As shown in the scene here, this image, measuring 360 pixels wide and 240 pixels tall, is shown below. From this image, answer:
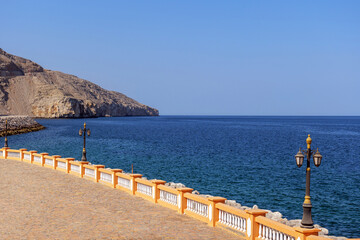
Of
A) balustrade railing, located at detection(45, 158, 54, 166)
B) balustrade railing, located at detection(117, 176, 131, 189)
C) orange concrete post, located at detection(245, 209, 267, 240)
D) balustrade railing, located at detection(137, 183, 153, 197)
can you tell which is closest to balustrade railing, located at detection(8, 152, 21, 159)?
balustrade railing, located at detection(45, 158, 54, 166)

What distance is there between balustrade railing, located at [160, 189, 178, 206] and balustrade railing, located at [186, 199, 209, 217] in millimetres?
1069

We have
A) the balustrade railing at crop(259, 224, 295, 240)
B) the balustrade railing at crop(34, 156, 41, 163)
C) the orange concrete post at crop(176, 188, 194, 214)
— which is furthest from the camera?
the balustrade railing at crop(34, 156, 41, 163)

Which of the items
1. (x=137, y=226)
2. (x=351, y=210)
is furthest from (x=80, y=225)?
(x=351, y=210)

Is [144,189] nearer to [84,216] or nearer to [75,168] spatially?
[84,216]

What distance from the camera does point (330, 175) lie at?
4672cm

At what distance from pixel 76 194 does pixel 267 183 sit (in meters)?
24.1

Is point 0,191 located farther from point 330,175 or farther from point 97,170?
point 330,175

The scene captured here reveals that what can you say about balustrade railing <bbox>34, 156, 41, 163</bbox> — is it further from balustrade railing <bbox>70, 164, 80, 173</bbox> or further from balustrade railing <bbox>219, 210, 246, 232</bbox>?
balustrade railing <bbox>219, 210, 246, 232</bbox>

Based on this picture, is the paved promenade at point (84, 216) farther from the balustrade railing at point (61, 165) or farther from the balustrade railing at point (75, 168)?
the balustrade railing at point (61, 165)

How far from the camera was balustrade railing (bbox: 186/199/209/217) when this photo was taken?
52.6 ft

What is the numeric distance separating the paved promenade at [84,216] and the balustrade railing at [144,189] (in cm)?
46

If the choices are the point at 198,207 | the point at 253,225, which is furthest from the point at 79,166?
the point at 253,225

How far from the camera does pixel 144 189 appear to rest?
20562 mm

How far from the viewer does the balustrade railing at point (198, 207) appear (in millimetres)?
16031
